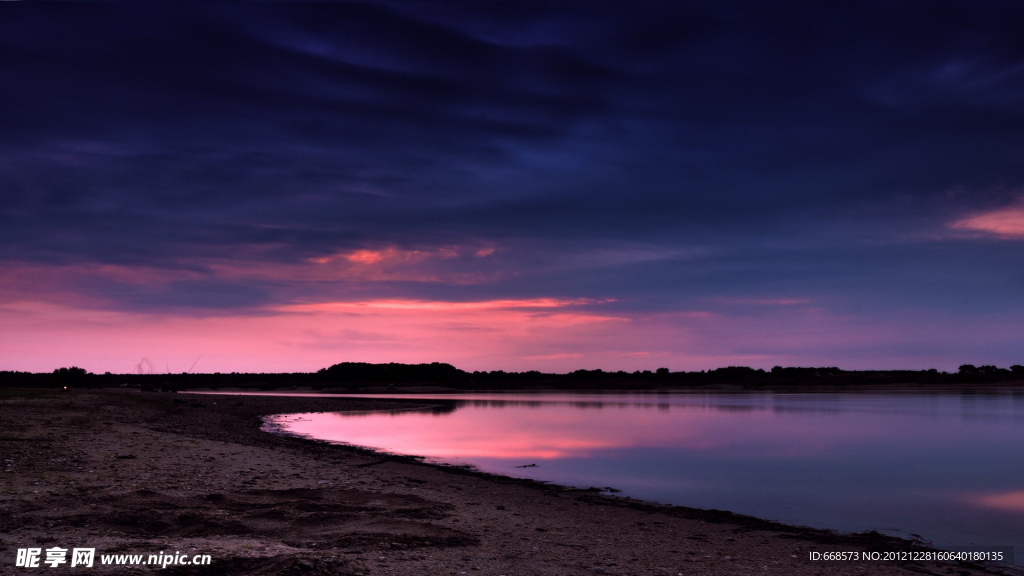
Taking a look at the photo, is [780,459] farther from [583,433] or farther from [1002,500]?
[583,433]

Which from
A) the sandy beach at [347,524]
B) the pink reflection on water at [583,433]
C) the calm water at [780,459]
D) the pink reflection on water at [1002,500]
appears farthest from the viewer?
the pink reflection on water at [583,433]

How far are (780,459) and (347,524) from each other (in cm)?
2141

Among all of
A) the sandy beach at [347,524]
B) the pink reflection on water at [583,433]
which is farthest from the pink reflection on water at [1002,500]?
the pink reflection on water at [583,433]

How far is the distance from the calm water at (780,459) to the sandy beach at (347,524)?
10.1 feet

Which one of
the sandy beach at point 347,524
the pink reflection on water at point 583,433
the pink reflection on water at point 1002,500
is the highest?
the sandy beach at point 347,524

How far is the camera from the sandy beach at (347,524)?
28.5 feet

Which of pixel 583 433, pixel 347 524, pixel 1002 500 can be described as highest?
pixel 347 524

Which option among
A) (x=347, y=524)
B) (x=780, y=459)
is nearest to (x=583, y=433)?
(x=780, y=459)

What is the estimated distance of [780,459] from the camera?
88.6 feet

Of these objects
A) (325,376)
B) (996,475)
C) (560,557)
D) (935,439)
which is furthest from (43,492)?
(325,376)

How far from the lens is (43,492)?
11141 millimetres

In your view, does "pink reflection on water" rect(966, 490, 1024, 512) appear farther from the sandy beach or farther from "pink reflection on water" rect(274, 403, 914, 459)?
"pink reflection on water" rect(274, 403, 914, 459)

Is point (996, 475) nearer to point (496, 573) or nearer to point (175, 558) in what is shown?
point (496, 573)

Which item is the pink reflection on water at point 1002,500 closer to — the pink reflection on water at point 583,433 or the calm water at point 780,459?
the calm water at point 780,459
